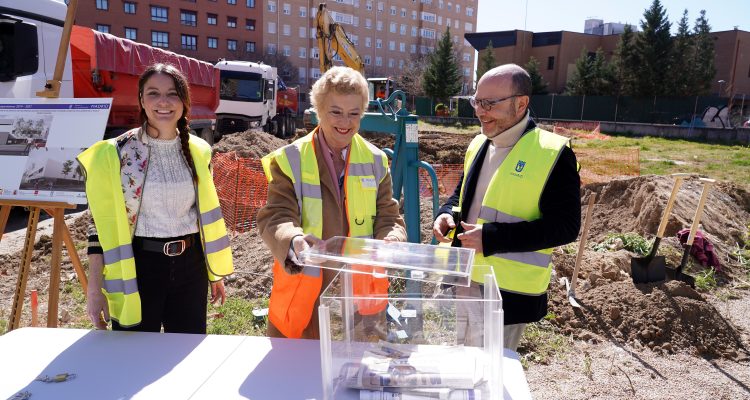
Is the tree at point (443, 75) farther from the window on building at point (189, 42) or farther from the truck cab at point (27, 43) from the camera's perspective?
the truck cab at point (27, 43)

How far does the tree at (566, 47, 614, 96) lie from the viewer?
1550 inches

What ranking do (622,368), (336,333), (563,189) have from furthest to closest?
(622,368)
(563,189)
(336,333)

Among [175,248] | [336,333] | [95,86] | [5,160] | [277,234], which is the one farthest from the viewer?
[95,86]

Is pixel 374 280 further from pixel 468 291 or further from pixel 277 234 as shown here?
pixel 277 234

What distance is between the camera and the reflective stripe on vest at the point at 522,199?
216cm

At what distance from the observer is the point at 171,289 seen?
2400mm

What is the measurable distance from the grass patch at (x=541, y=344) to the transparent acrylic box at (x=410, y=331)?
2630 mm

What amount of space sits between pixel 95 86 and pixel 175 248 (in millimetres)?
8175

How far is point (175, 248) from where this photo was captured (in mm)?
2359

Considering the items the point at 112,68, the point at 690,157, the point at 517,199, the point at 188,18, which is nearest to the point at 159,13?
the point at 188,18

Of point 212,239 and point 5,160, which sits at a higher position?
point 5,160

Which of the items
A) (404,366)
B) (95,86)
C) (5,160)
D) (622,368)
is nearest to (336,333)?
(404,366)

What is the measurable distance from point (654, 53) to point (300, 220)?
135 feet

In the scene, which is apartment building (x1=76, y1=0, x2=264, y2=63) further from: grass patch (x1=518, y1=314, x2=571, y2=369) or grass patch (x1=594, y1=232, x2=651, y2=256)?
grass patch (x1=518, y1=314, x2=571, y2=369)
